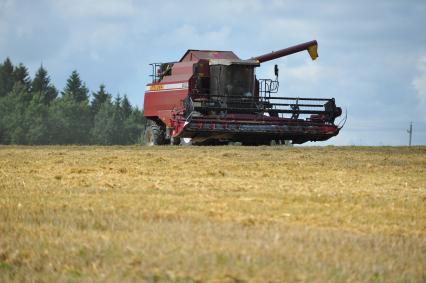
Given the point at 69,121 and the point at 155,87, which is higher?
the point at 69,121

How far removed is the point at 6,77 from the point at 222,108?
109599 millimetres

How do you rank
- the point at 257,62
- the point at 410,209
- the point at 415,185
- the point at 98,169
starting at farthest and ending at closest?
the point at 257,62 → the point at 98,169 → the point at 415,185 → the point at 410,209

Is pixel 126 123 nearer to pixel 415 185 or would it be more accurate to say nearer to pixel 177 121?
pixel 177 121

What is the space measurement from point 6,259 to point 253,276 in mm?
1962

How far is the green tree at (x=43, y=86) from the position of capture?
461 ft

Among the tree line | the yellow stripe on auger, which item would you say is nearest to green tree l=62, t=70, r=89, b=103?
the tree line

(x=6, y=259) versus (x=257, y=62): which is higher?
(x=257, y=62)

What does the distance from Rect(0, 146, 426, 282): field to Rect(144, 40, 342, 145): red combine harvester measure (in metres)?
14.8

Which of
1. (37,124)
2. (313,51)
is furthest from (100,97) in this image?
(313,51)

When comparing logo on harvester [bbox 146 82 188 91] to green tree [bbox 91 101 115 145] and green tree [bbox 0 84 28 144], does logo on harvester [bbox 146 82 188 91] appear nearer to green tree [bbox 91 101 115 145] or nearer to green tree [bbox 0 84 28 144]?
green tree [bbox 0 84 28 144]

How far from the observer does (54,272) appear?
19.0 feet

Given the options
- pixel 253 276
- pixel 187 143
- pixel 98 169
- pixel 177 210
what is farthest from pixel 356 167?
pixel 187 143

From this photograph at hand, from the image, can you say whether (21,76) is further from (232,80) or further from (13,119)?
(232,80)

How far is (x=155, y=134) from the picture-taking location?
33.6 m
